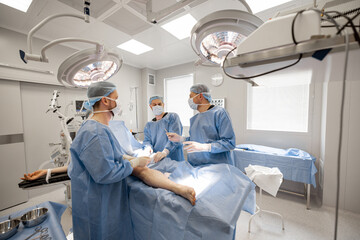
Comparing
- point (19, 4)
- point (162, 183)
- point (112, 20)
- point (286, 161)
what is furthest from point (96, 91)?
point (286, 161)

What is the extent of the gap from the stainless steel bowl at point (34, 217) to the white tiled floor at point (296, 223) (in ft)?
3.37

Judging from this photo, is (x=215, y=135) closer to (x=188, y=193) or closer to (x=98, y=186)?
(x=188, y=193)

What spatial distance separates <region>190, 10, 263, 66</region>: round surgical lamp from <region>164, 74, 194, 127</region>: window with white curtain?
3.23 metres

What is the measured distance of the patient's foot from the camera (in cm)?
92

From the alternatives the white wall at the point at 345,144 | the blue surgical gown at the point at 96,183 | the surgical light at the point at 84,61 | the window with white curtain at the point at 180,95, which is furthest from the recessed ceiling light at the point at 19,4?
the white wall at the point at 345,144

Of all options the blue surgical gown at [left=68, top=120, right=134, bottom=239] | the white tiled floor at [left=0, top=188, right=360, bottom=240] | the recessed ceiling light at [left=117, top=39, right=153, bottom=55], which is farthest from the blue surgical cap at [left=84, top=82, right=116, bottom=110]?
the recessed ceiling light at [left=117, top=39, right=153, bottom=55]

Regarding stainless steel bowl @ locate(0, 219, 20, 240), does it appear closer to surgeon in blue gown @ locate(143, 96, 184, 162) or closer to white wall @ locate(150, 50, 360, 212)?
surgeon in blue gown @ locate(143, 96, 184, 162)

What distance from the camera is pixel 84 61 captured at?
1.03m

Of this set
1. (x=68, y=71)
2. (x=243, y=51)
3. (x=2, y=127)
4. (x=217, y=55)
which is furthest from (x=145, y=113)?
(x=243, y=51)

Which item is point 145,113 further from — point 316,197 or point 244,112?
point 316,197

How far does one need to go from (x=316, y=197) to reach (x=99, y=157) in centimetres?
349

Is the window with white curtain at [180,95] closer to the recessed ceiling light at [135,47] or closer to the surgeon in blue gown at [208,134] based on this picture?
the recessed ceiling light at [135,47]

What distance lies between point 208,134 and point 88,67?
1.26 metres

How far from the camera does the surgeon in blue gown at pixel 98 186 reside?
1.03 meters
